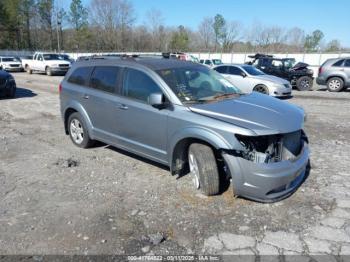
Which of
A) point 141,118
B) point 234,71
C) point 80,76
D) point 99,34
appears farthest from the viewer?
point 99,34

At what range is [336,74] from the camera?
16.0m

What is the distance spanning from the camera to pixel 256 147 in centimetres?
374

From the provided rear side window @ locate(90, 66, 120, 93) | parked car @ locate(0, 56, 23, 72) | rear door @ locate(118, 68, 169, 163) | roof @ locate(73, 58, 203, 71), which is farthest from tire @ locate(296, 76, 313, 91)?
parked car @ locate(0, 56, 23, 72)

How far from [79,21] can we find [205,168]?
82453 millimetres

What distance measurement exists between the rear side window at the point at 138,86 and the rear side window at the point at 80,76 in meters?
1.24

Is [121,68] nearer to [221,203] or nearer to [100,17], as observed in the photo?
[221,203]

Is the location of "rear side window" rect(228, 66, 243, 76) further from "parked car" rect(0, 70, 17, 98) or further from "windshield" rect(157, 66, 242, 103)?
"parked car" rect(0, 70, 17, 98)

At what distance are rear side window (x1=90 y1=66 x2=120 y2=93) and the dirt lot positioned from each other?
128 centimetres

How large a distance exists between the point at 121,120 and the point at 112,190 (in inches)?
46.6

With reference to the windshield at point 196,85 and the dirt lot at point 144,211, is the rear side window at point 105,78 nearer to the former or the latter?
the windshield at point 196,85

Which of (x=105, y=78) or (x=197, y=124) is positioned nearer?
(x=197, y=124)

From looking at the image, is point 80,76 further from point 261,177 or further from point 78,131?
point 261,177

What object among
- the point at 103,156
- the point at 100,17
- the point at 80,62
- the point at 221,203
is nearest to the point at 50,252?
the point at 221,203

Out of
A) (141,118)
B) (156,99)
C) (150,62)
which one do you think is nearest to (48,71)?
(150,62)
